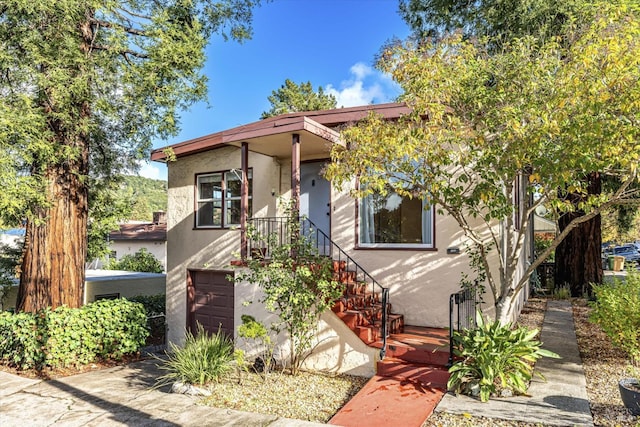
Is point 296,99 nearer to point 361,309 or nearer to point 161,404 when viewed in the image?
point 361,309

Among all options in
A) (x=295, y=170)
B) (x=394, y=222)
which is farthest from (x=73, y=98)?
(x=394, y=222)

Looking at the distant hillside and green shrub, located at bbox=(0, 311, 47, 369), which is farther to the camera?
A: the distant hillside

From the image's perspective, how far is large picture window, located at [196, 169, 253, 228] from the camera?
33.2 ft

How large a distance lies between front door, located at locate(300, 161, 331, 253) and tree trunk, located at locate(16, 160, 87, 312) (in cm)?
465

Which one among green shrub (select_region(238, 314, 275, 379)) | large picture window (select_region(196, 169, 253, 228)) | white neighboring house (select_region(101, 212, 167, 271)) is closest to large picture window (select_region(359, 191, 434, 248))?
green shrub (select_region(238, 314, 275, 379))

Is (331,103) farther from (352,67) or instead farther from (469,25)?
(469,25)

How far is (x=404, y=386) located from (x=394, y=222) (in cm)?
344

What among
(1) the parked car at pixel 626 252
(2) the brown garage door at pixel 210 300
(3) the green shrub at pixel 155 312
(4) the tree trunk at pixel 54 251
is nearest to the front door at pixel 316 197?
(2) the brown garage door at pixel 210 300

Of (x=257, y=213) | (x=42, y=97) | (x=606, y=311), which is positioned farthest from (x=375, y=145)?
(x=42, y=97)

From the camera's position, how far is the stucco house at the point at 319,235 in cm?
724

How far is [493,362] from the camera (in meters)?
4.95

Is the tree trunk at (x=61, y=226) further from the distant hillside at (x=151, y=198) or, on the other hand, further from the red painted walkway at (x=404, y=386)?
the distant hillside at (x=151, y=198)

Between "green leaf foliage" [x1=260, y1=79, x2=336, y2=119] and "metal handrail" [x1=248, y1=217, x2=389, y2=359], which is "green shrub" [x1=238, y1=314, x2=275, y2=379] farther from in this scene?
"green leaf foliage" [x1=260, y1=79, x2=336, y2=119]

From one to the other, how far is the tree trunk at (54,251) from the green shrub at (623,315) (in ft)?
30.8
